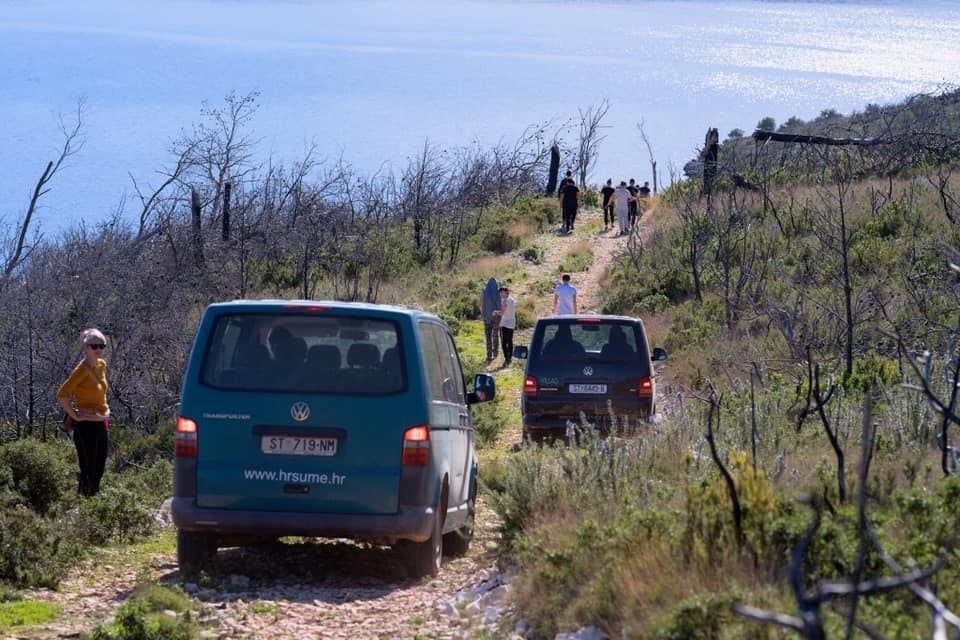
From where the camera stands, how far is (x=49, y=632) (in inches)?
279

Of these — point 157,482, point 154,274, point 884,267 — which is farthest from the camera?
point 154,274

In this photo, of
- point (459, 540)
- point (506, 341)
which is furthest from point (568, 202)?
point (459, 540)

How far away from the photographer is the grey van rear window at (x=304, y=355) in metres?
8.11

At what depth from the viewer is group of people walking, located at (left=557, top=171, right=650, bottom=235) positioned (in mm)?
39219

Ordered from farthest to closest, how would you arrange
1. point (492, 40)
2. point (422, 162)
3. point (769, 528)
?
point (492, 40) → point (422, 162) → point (769, 528)

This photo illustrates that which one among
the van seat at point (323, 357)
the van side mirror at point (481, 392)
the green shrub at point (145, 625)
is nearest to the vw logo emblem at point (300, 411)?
the van seat at point (323, 357)

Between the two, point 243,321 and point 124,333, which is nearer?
point 243,321

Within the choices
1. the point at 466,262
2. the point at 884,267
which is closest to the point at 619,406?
the point at 884,267

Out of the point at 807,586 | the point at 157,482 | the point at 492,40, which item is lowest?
the point at 157,482

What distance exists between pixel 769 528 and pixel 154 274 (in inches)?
846

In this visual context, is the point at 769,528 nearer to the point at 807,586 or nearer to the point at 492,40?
the point at 807,586

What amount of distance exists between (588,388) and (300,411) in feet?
23.9

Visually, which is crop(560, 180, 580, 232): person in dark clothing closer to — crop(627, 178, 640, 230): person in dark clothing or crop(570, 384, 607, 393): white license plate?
crop(627, 178, 640, 230): person in dark clothing

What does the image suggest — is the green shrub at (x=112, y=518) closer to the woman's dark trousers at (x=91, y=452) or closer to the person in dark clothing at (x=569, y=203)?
Answer: the woman's dark trousers at (x=91, y=452)
